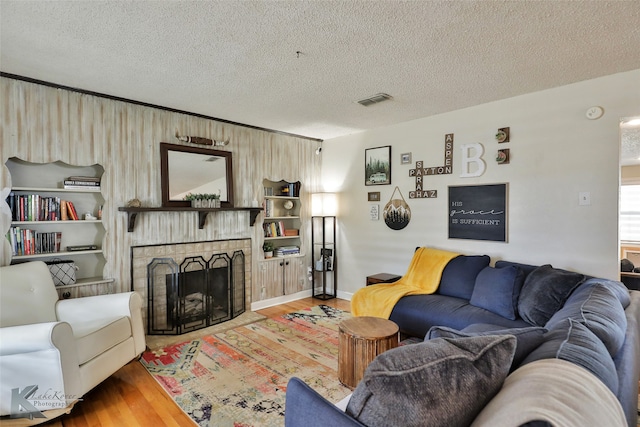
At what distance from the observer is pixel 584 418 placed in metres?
0.73

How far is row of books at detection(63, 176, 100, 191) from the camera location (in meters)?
2.95

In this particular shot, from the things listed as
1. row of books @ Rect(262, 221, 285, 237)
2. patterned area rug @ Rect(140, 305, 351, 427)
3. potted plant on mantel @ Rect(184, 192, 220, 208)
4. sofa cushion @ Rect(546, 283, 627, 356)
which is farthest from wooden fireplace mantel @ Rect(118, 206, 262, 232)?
sofa cushion @ Rect(546, 283, 627, 356)

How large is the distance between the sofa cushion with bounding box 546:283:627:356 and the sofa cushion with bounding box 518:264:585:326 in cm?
49

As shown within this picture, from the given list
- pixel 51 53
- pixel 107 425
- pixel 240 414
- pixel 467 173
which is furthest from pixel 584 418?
pixel 51 53

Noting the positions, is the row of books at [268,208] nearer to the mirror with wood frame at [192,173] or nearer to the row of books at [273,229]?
the row of books at [273,229]

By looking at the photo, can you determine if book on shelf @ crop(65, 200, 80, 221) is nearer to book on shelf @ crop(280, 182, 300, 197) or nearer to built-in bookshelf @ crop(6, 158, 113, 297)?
Answer: built-in bookshelf @ crop(6, 158, 113, 297)

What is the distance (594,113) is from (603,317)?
213 cm

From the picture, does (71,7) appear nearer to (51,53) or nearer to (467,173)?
(51,53)

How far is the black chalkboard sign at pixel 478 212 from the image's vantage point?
3258 mm

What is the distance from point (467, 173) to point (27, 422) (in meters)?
4.11

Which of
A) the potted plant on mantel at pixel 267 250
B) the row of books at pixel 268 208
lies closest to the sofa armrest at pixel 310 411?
the potted plant on mantel at pixel 267 250

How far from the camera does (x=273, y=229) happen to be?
459cm

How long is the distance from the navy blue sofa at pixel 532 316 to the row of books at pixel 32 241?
2879 mm

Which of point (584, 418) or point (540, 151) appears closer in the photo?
point (584, 418)
